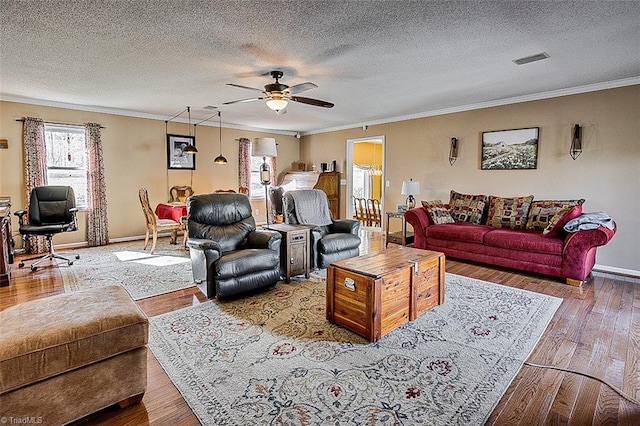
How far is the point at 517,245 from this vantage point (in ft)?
14.1

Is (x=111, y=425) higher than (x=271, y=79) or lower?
lower

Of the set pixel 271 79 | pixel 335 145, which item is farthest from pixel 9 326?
pixel 335 145

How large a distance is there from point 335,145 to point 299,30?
5.52 meters

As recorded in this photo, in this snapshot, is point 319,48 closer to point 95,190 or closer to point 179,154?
point 179,154

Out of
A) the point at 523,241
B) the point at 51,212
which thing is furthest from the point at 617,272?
the point at 51,212

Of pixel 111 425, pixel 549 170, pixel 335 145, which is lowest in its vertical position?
pixel 111 425

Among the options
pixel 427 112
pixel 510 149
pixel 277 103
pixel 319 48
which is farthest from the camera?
pixel 427 112

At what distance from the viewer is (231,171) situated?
793cm

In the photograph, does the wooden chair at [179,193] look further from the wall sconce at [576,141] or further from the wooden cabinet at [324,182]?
the wall sconce at [576,141]

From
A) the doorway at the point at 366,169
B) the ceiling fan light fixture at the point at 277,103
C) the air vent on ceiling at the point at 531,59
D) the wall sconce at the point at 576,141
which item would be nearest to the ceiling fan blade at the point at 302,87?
the ceiling fan light fixture at the point at 277,103

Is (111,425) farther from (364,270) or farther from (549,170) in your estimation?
(549,170)

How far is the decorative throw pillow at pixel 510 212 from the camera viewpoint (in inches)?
189

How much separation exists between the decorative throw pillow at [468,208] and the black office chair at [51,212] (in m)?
5.75

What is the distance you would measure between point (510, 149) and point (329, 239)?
3.30 metres
